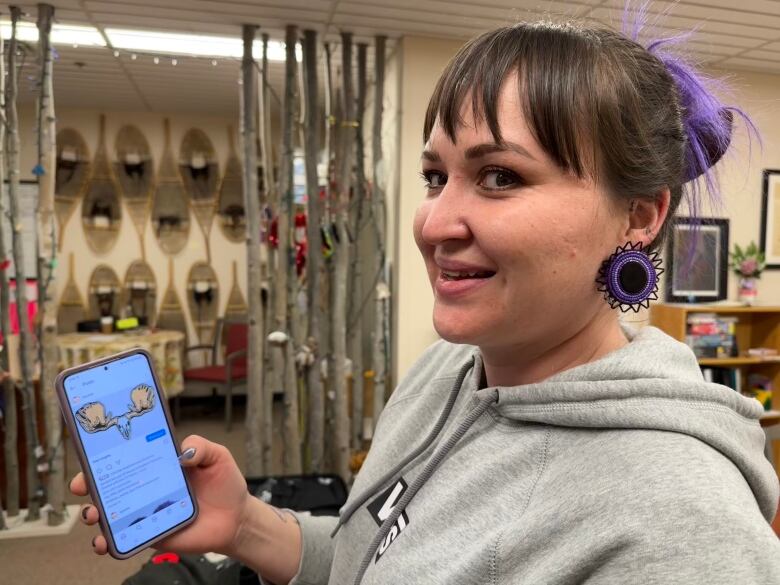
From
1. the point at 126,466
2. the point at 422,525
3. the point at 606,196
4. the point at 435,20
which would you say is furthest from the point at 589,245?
the point at 435,20

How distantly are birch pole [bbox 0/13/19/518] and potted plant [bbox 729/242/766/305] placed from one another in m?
4.30

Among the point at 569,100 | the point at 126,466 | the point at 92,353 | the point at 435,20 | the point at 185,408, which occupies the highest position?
the point at 435,20

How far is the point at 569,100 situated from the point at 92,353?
4.29m

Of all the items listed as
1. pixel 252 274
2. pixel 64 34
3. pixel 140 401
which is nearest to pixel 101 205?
pixel 64 34

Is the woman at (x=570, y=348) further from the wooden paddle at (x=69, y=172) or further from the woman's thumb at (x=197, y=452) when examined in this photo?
the wooden paddle at (x=69, y=172)

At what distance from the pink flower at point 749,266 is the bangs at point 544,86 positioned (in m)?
3.55

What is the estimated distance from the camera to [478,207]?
62cm

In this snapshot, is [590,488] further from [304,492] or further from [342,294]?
[342,294]

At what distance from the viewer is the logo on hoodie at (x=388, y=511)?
711mm

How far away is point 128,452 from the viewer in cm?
87

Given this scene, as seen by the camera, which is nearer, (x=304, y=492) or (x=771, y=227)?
(x=304, y=492)

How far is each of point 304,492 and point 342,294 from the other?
3.60 feet

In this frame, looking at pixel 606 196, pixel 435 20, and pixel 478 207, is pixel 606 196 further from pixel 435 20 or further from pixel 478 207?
pixel 435 20

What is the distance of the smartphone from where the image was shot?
2.69 feet
